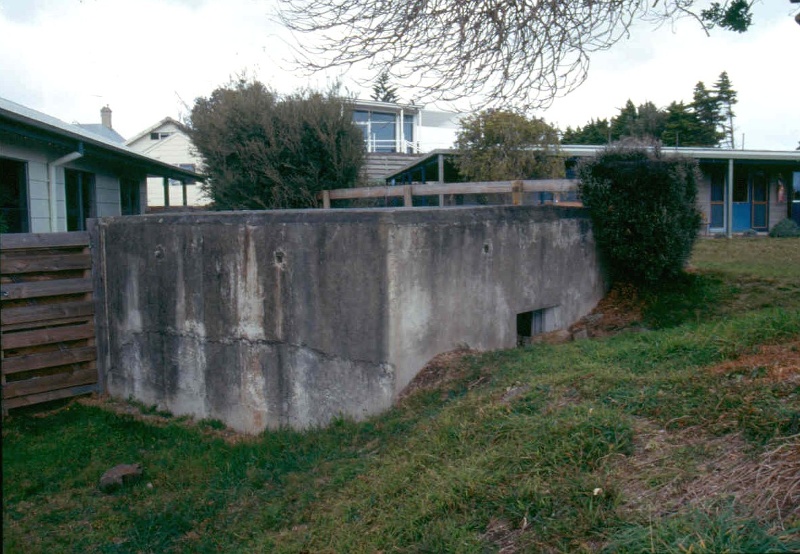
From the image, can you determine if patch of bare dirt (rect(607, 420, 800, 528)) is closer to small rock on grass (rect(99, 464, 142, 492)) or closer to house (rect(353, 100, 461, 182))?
small rock on grass (rect(99, 464, 142, 492))

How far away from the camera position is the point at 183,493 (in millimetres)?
6105

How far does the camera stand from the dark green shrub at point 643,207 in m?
9.15

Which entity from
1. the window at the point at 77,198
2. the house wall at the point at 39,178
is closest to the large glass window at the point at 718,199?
the window at the point at 77,198

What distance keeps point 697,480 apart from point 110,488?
480 cm

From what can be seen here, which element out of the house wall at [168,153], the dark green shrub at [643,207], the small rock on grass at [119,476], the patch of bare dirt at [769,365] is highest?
the house wall at [168,153]

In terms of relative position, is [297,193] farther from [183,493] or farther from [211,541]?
[211,541]

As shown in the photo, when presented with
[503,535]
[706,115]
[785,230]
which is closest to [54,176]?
[503,535]

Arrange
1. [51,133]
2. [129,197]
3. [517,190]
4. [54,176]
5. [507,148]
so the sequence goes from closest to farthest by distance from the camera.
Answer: [517,190] < [51,133] < [54,176] < [507,148] < [129,197]

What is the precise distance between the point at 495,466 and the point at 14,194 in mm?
10296

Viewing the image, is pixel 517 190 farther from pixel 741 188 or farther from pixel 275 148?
pixel 741 188

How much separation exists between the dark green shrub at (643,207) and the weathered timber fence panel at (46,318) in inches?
260

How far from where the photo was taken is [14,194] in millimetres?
11812

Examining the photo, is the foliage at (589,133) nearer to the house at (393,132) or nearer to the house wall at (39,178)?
the house at (393,132)

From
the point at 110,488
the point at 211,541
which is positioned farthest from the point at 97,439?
the point at 211,541
